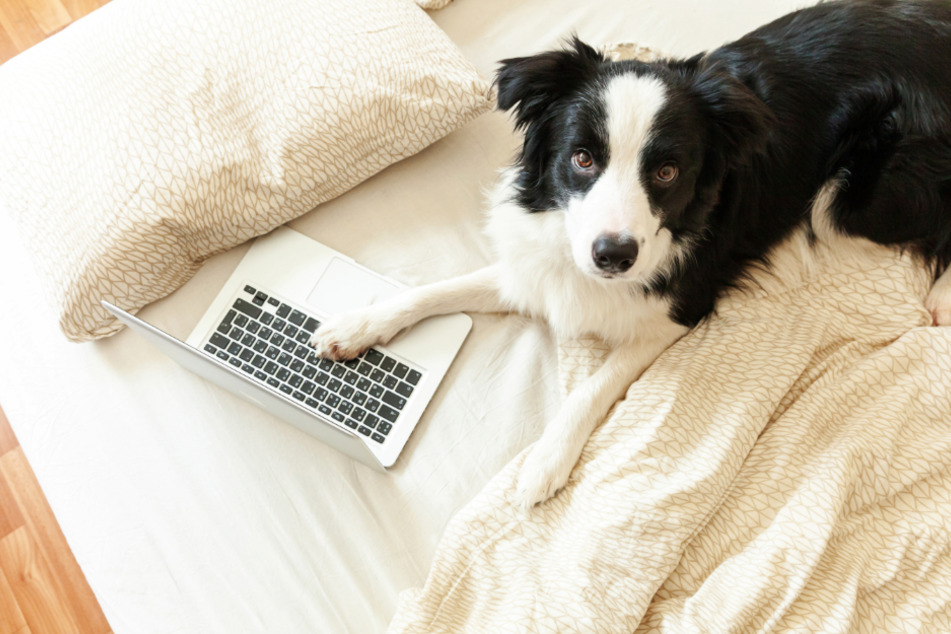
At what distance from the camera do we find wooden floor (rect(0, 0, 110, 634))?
6.48 feet

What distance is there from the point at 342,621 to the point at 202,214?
1.12 m

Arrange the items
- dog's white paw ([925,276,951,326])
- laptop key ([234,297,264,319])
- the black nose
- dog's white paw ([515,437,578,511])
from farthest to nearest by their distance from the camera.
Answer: laptop key ([234,297,264,319]), dog's white paw ([925,276,951,326]), dog's white paw ([515,437,578,511]), the black nose

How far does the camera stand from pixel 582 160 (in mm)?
1397

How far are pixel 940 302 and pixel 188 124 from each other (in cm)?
209

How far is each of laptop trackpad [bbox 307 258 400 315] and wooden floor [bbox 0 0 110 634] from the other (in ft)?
3.81

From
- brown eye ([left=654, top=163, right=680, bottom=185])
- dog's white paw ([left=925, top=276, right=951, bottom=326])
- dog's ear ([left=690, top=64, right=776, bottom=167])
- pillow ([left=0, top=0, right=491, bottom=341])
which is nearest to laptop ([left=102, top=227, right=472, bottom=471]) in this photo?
pillow ([left=0, top=0, right=491, bottom=341])

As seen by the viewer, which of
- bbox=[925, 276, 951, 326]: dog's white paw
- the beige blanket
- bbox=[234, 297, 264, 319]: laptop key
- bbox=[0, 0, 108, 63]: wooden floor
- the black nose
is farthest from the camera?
bbox=[0, 0, 108, 63]: wooden floor

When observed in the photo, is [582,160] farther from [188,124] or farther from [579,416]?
[188,124]

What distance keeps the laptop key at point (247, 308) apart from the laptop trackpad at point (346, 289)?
0.48 ft

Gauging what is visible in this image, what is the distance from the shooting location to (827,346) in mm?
1755

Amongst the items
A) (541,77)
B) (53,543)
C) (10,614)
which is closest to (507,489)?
(541,77)

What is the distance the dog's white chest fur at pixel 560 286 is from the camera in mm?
1648

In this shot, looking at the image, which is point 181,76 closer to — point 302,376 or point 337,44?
point 337,44

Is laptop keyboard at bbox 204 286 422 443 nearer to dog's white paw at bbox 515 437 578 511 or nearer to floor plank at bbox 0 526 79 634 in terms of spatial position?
dog's white paw at bbox 515 437 578 511
